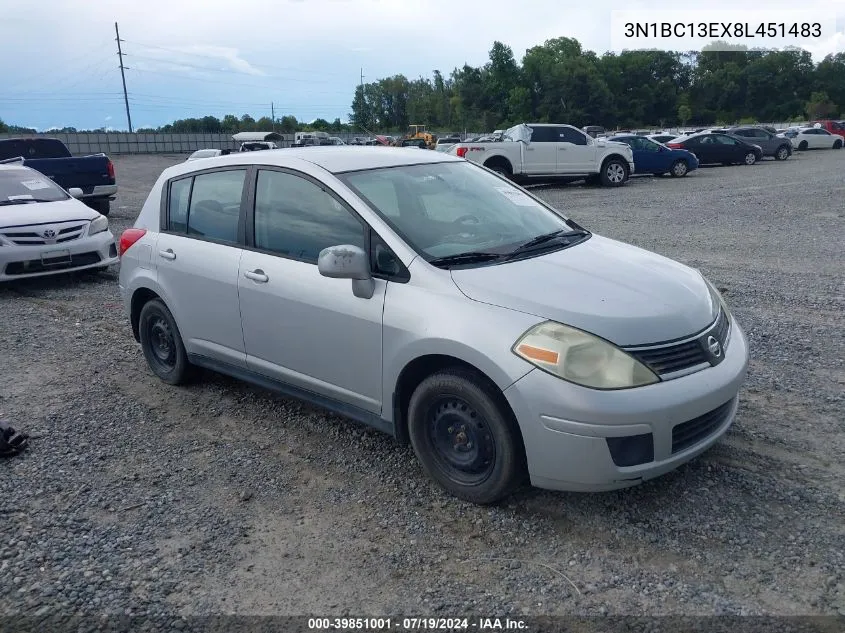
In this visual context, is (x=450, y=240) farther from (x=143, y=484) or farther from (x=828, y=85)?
(x=828, y=85)

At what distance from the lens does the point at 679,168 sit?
23906mm

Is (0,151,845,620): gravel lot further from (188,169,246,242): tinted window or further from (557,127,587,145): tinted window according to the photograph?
(557,127,587,145): tinted window

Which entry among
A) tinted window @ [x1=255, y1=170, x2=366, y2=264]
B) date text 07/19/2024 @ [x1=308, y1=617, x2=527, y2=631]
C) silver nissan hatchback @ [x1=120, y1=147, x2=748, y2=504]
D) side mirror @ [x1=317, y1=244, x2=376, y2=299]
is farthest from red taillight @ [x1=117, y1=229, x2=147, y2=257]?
date text 07/19/2024 @ [x1=308, y1=617, x2=527, y2=631]

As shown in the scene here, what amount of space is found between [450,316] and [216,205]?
→ 7.12 ft

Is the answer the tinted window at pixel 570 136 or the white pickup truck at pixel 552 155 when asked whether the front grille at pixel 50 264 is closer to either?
the white pickup truck at pixel 552 155

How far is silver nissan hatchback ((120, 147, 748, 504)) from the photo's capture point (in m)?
3.21

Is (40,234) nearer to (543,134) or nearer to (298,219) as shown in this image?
(298,219)

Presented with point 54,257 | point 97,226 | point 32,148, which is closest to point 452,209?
point 54,257

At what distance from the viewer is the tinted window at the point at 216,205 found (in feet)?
15.4

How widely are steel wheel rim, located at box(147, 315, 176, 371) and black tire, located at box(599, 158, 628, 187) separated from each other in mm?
17486

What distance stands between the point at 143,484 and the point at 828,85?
9496 cm

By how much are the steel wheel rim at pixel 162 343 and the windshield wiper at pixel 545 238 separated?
264 cm

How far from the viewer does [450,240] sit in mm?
3967

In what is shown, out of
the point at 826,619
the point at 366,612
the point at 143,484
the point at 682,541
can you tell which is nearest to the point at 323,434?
the point at 143,484
